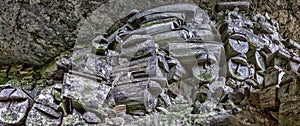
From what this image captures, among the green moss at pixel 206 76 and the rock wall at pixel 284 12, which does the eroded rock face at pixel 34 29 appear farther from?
the rock wall at pixel 284 12

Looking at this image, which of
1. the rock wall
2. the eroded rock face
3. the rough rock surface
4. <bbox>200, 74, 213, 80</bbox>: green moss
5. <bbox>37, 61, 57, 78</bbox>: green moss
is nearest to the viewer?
the rough rock surface

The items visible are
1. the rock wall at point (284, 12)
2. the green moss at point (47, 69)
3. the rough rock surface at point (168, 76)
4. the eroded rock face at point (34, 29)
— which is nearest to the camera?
the rough rock surface at point (168, 76)

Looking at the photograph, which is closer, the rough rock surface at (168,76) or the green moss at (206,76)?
the rough rock surface at (168,76)

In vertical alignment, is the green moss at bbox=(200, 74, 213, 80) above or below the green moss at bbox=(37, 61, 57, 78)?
below

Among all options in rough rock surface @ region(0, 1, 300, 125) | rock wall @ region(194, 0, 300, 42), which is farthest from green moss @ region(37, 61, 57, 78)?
rock wall @ region(194, 0, 300, 42)

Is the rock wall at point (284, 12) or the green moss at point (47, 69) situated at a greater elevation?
the rock wall at point (284, 12)

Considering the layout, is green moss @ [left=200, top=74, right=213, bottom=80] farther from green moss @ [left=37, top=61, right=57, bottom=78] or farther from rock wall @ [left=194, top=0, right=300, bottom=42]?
rock wall @ [left=194, top=0, right=300, bottom=42]

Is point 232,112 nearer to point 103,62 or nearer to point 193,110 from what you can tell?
point 193,110

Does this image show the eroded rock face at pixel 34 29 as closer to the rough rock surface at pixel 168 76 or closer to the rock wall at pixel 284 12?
the rough rock surface at pixel 168 76

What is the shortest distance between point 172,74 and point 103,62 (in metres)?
0.51

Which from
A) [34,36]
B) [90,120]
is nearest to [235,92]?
[90,120]

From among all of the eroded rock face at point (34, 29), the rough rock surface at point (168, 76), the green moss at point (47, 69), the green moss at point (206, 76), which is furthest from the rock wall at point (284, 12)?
the green moss at point (47, 69)

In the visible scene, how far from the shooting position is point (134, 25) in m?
3.08

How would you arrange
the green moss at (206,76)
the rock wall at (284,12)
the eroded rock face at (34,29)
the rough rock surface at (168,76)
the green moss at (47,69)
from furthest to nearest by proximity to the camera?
1. the rock wall at (284,12)
2. the eroded rock face at (34,29)
3. the green moss at (47,69)
4. the green moss at (206,76)
5. the rough rock surface at (168,76)
